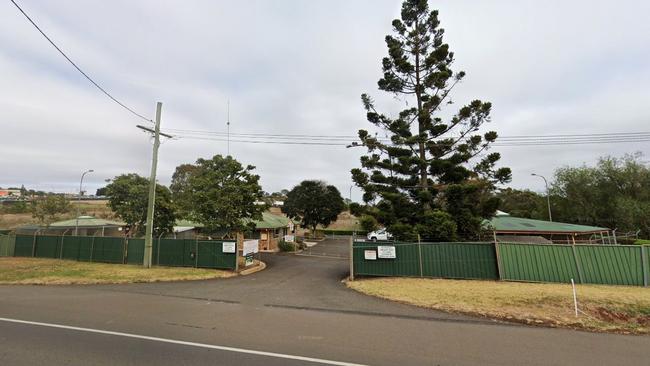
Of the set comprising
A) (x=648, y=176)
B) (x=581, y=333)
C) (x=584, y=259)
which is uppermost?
(x=648, y=176)

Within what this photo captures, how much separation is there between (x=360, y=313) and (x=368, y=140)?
14471mm

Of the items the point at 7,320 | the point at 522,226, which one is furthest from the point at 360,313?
the point at 522,226

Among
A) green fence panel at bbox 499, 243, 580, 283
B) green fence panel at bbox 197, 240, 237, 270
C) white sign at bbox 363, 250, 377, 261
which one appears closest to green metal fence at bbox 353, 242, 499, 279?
white sign at bbox 363, 250, 377, 261

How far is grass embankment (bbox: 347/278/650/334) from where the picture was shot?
841 cm

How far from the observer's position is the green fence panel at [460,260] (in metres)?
14.8

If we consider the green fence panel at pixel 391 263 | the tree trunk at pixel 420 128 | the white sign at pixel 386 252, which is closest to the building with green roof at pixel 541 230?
the tree trunk at pixel 420 128

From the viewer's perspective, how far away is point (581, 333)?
746 centimetres

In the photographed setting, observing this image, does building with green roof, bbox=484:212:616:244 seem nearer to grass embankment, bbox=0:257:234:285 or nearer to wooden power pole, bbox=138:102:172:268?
grass embankment, bbox=0:257:234:285

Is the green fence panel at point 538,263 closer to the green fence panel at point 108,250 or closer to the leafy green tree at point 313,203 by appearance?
the green fence panel at point 108,250

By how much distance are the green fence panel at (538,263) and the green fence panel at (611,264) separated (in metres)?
0.43

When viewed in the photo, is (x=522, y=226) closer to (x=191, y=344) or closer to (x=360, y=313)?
(x=360, y=313)

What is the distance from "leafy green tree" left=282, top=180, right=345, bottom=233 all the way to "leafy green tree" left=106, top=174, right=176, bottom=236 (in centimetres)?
2554

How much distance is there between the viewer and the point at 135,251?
20.0 meters

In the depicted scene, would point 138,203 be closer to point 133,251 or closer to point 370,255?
point 133,251
